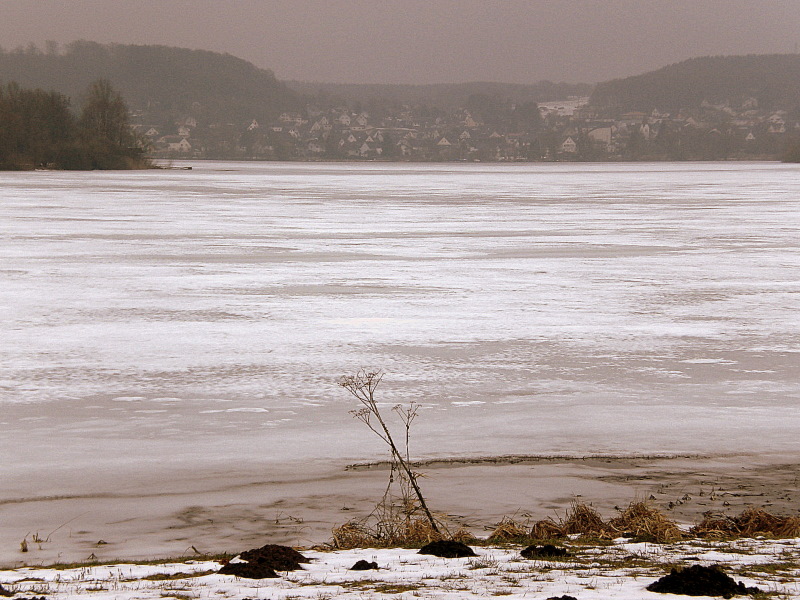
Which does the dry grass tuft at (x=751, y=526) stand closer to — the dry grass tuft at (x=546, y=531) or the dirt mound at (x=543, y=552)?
the dry grass tuft at (x=546, y=531)

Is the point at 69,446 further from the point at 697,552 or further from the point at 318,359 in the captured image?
the point at 697,552

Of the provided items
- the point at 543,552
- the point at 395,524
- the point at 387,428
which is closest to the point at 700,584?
the point at 543,552

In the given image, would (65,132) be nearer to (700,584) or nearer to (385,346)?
(385,346)

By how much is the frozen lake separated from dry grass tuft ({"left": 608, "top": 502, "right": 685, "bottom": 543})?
1.79m

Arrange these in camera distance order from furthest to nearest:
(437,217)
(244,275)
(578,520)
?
(437,217), (244,275), (578,520)

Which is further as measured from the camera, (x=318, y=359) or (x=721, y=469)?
(x=318, y=359)

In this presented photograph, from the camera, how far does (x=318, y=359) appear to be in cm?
1138

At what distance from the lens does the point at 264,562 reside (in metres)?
5.46

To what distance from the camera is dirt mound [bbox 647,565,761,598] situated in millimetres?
4852

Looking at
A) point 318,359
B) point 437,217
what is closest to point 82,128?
point 437,217

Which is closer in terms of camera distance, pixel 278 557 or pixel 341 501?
pixel 278 557

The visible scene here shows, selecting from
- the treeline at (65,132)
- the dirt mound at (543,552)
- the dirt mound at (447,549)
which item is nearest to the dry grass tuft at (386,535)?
the dirt mound at (447,549)

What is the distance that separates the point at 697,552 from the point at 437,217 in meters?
29.0

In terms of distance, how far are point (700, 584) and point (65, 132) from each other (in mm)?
110146
